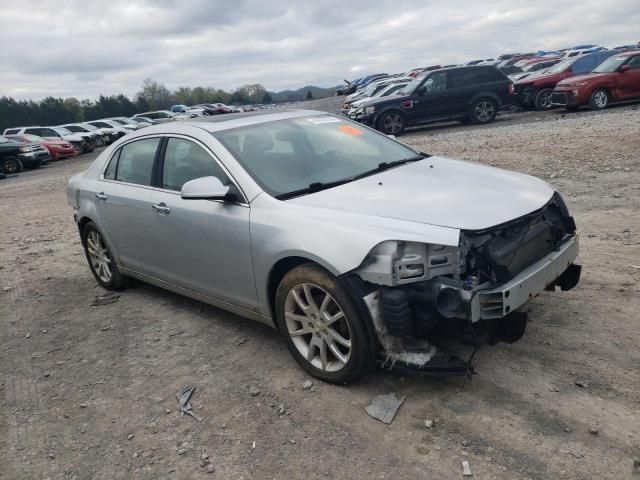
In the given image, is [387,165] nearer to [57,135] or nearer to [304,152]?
[304,152]

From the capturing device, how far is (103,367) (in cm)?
407

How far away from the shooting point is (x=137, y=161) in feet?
16.0

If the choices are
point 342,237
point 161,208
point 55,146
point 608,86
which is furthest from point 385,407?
→ point 55,146

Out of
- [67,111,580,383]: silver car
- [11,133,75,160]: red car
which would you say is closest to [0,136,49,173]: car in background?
[11,133,75,160]: red car

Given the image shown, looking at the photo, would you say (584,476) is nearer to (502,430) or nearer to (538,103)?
(502,430)

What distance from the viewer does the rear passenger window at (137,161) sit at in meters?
4.67

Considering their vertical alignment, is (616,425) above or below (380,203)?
below

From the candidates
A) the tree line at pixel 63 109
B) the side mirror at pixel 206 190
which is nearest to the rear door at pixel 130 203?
the side mirror at pixel 206 190

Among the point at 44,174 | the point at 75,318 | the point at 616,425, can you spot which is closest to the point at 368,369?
the point at 616,425

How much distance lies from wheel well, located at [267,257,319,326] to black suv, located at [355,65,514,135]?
45.9 feet

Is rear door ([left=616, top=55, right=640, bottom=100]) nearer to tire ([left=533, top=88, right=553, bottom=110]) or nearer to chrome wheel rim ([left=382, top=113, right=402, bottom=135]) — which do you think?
A: tire ([left=533, top=88, right=553, bottom=110])

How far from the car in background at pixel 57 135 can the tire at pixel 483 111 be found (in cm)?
1934

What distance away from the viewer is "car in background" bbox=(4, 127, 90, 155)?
26688 mm

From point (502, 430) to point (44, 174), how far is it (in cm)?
2083
